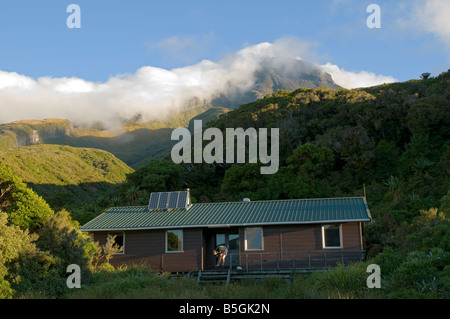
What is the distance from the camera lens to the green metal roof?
20406 millimetres

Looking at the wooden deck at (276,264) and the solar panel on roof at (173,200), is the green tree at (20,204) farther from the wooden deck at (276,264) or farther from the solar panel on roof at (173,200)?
the wooden deck at (276,264)

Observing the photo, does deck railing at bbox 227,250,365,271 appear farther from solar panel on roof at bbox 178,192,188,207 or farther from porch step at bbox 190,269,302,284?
solar panel on roof at bbox 178,192,188,207

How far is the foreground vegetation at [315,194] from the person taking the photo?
11961 millimetres

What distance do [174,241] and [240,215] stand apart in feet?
11.5

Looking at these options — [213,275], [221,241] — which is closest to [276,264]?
[213,275]

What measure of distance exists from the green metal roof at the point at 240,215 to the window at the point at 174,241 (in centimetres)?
52

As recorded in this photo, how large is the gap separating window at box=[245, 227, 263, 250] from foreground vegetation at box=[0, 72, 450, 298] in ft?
16.6

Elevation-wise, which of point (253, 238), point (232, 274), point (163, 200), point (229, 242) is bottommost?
point (232, 274)

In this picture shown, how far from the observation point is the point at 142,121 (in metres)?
192

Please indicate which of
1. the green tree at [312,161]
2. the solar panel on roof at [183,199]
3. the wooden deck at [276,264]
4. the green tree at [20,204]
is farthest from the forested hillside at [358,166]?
the green tree at [20,204]

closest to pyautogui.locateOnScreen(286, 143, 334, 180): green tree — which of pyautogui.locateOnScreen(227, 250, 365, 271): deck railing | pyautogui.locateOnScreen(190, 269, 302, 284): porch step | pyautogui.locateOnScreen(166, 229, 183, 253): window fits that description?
pyautogui.locateOnScreen(227, 250, 365, 271): deck railing

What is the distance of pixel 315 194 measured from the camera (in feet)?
111

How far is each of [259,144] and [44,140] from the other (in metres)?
117

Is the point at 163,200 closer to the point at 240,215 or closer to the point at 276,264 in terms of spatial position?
the point at 240,215
